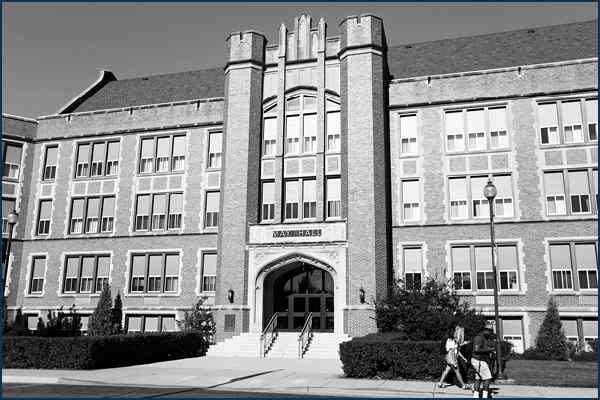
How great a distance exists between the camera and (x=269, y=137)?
103 ft

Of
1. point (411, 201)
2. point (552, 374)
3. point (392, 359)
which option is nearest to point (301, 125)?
point (411, 201)

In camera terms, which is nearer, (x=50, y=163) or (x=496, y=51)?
(x=496, y=51)

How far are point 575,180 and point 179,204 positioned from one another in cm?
2089

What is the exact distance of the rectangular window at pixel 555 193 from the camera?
27594 millimetres

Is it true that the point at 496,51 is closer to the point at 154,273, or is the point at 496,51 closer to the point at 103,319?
the point at 154,273

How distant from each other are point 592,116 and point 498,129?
4346 millimetres

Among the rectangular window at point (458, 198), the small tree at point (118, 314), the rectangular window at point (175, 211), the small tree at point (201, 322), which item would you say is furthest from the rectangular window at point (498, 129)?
the small tree at point (118, 314)

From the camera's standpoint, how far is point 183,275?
3167 cm

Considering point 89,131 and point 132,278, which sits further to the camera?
point 89,131

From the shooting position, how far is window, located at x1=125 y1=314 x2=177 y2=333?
31.4 metres

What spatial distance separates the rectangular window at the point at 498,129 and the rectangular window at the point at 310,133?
9.06 m

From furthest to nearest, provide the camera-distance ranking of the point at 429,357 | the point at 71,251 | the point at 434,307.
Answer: the point at 71,251 → the point at 434,307 → the point at 429,357

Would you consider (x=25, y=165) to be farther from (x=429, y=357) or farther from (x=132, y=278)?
(x=429, y=357)

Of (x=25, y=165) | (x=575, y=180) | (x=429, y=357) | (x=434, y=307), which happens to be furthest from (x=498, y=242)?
(x=25, y=165)
